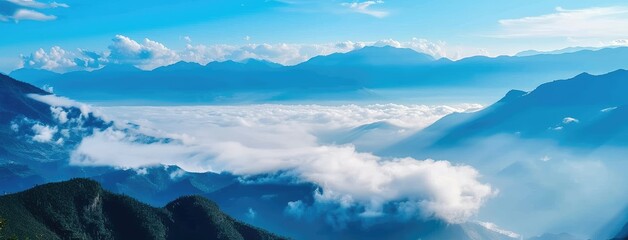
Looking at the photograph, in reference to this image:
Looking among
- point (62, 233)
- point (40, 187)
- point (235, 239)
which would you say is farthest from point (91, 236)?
point (235, 239)

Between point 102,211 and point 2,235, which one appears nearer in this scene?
point 2,235

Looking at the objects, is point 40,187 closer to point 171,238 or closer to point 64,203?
point 64,203

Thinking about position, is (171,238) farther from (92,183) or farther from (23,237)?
(23,237)

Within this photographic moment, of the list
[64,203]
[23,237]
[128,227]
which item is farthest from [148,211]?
[23,237]

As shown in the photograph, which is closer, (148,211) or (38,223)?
(38,223)

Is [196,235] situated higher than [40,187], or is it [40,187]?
[40,187]

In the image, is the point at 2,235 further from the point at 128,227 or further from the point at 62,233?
the point at 128,227

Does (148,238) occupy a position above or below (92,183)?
below

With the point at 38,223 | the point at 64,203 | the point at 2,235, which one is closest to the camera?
the point at 2,235

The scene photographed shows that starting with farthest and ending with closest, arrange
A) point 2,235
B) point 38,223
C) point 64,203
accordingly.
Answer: point 64,203
point 38,223
point 2,235
